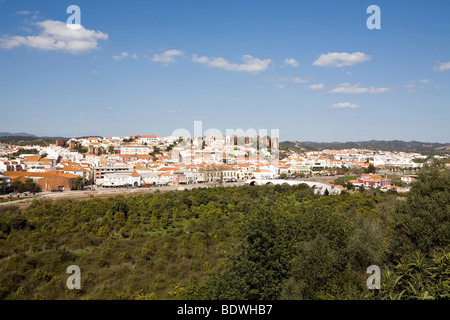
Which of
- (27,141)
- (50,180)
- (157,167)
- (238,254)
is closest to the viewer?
(238,254)

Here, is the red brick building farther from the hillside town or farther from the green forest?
the green forest

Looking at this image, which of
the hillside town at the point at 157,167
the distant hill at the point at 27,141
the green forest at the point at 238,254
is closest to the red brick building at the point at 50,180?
the hillside town at the point at 157,167

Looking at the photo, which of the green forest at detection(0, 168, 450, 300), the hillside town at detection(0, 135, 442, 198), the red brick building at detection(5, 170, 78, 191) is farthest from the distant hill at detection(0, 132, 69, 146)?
the green forest at detection(0, 168, 450, 300)

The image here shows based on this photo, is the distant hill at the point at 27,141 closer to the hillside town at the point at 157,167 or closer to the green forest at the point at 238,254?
the hillside town at the point at 157,167

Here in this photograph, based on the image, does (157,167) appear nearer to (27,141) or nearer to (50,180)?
(50,180)

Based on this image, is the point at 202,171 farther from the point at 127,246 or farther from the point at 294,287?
the point at 294,287

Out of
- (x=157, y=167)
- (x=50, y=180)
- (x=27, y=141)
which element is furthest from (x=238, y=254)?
(x=27, y=141)
